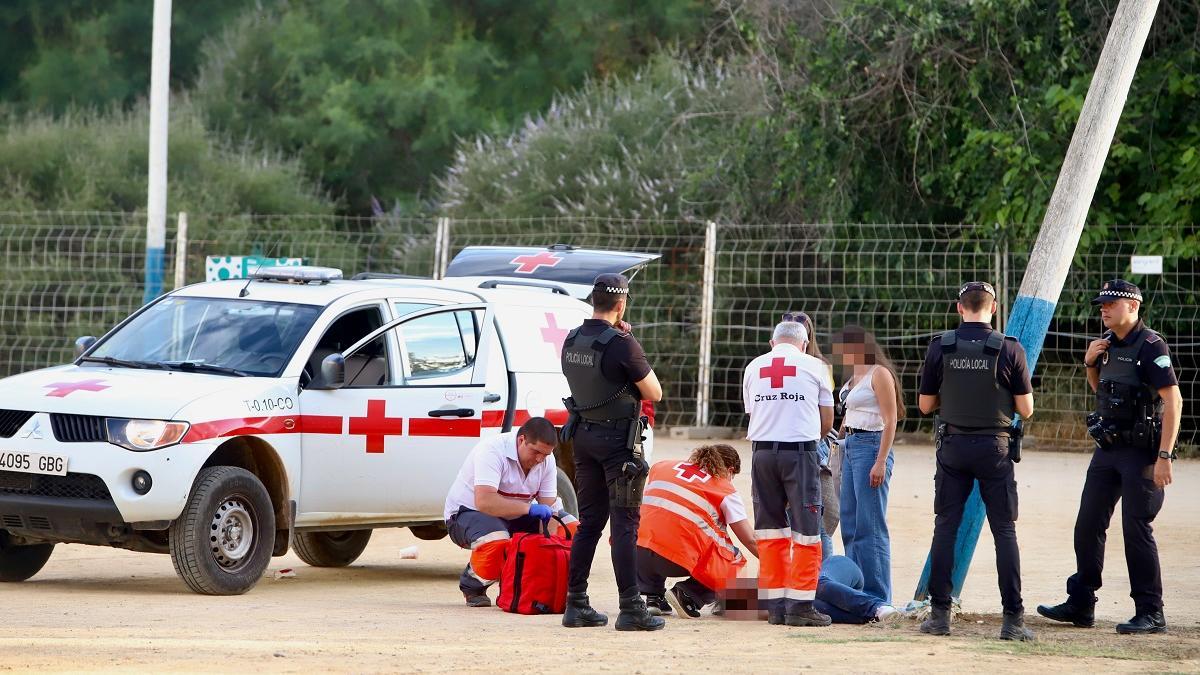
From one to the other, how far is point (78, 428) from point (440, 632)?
2541mm

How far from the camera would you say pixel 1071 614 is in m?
9.16

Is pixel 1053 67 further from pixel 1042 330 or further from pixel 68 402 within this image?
pixel 68 402

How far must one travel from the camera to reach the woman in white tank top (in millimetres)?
9344

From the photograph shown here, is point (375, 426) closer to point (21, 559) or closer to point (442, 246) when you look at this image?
point (21, 559)

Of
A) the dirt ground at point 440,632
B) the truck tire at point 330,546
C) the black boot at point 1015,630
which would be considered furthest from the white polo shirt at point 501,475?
the black boot at point 1015,630

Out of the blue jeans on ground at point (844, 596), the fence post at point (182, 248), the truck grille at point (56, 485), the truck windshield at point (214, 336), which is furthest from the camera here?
the fence post at point (182, 248)

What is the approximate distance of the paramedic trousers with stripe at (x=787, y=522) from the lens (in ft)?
28.8

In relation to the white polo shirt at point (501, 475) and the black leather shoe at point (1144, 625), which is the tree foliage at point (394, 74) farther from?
the black leather shoe at point (1144, 625)

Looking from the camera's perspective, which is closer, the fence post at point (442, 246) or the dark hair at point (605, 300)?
the dark hair at point (605, 300)

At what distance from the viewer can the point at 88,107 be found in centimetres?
3519

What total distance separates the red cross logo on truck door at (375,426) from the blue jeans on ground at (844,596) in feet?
9.32

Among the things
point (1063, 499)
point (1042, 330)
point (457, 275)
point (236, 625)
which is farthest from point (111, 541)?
point (1063, 499)

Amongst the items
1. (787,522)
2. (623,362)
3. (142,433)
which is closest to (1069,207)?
(787,522)

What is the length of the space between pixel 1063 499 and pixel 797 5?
351 inches
